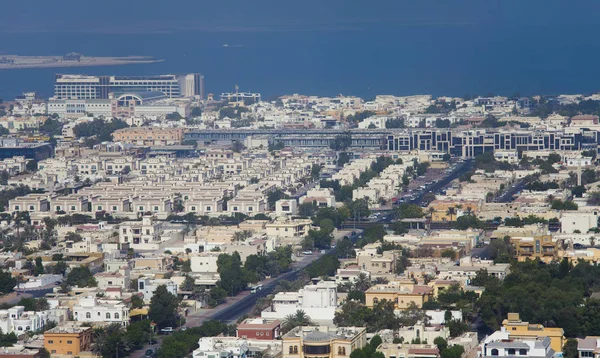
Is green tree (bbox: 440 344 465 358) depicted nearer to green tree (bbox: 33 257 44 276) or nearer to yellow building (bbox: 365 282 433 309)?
yellow building (bbox: 365 282 433 309)

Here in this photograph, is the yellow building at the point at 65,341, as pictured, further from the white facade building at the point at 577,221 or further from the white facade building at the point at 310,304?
the white facade building at the point at 577,221

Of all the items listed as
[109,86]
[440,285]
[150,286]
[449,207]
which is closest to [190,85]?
[109,86]

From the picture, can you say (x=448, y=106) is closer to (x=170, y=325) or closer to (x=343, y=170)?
(x=343, y=170)

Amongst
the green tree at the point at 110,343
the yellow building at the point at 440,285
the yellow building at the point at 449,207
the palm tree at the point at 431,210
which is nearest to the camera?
the green tree at the point at 110,343

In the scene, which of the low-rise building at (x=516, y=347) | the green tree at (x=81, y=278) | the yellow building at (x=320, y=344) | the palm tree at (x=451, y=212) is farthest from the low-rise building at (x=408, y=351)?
the palm tree at (x=451, y=212)

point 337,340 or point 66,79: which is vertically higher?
point 66,79

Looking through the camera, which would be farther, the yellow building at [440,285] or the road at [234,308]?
the yellow building at [440,285]

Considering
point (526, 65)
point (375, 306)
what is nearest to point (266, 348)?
point (375, 306)

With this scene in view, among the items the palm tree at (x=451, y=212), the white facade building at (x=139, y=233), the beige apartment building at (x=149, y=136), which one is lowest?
the white facade building at (x=139, y=233)
